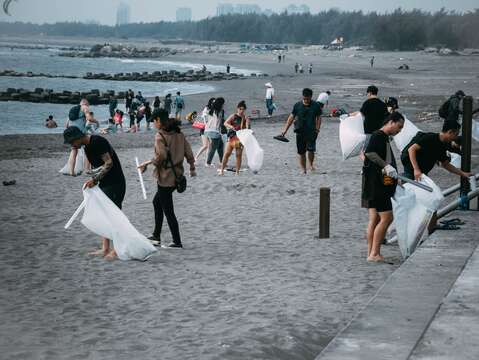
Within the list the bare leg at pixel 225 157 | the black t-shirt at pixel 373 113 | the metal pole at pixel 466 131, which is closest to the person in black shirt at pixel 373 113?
the black t-shirt at pixel 373 113

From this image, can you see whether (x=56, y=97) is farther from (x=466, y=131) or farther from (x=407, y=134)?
(x=466, y=131)

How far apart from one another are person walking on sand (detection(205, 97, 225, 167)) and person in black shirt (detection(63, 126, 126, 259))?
21.5ft

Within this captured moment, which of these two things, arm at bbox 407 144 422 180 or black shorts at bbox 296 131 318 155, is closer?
arm at bbox 407 144 422 180

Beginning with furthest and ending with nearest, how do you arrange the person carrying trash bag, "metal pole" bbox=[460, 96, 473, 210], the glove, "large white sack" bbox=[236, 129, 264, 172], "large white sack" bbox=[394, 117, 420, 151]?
1. "large white sack" bbox=[236, 129, 264, 172]
2. "large white sack" bbox=[394, 117, 420, 151]
3. "metal pole" bbox=[460, 96, 473, 210]
4. the person carrying trash bag
5. the glove

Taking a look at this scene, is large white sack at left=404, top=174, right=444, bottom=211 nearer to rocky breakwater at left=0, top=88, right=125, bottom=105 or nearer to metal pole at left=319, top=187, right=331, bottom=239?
metal pole at left=319, top=187, right=331, bottom=239

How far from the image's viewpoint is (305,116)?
14.9 metres

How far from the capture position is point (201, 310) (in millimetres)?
7207

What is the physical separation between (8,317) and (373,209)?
12.2 feet

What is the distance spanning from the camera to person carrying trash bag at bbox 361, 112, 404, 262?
332 inches

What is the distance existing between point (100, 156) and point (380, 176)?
9.48ft

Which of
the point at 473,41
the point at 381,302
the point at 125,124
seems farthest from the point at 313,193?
the point at 473,41

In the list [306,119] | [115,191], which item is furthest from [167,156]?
[306,119]

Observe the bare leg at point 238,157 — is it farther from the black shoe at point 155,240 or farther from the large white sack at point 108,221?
the large white sack at point 108,221

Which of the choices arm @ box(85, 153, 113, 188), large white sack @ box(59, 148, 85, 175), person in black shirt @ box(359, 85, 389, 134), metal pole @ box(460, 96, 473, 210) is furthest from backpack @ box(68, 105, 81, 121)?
metal pole @ box(460, 96, 473, 210)
